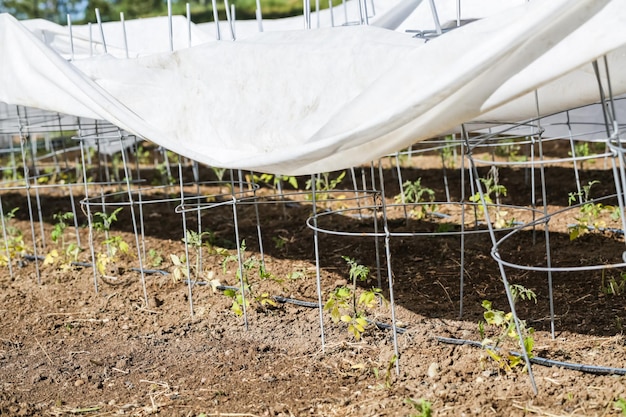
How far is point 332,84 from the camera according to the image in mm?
2764

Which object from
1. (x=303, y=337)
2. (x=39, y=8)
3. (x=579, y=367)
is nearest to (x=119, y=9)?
(x=39, y=8)

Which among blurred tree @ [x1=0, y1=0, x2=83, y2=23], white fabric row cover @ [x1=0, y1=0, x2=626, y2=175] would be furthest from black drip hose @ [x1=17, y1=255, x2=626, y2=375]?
blurred tree @ [x1=0, y1=0, x2=83, y2=23]

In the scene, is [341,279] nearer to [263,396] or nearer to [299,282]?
[299,282]

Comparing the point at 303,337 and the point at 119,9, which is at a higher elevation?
the point at 119,9

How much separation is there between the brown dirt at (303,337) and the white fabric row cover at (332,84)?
2.88 ft

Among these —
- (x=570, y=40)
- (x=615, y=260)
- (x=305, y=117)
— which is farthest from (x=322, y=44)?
(x=615, y=260)

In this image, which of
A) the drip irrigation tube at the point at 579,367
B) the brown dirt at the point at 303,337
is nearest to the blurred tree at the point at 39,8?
the brown dirt at the point at 303,337

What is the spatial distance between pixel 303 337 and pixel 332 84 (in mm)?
1347

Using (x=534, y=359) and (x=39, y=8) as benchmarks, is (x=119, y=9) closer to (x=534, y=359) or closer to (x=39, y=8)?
(x=39, y=8)

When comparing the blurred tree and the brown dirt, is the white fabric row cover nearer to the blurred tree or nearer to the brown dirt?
the brown dirt

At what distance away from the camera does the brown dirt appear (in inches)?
113

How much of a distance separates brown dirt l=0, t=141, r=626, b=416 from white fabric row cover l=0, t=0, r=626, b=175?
2.88 ft

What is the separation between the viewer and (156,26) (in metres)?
6.45

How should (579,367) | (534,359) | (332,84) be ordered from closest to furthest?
(332,84)
(579,367)
(534,359)
